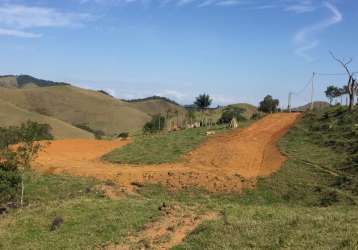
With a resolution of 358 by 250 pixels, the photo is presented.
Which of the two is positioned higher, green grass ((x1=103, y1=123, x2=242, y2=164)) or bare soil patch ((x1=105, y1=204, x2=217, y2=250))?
green grass ((x1=103, y1=123, x2=242, y2=164))

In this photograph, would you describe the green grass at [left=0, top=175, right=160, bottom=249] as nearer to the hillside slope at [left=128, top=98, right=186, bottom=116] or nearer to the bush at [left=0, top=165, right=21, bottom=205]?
the bush at [left=0, top=165, right=21, bottom=205]

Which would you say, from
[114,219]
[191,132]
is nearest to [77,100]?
[191,132]

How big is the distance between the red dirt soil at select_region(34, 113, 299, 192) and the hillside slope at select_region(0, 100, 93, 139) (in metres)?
55.3

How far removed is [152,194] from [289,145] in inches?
398

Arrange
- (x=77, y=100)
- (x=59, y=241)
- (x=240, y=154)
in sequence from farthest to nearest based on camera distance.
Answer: (x=77, y=100) < (x=240, y=154) < (x=59, y=241)

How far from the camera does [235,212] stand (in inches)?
567

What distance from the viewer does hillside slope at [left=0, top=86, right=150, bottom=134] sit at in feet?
413

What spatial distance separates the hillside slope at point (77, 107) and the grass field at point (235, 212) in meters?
97.8

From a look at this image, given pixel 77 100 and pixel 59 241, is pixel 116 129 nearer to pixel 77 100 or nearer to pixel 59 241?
pixel 77 100

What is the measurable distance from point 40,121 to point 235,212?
85.6 metres

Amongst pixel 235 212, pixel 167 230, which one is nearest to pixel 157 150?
pixel 235 212

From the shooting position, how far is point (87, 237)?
1317 centimetres

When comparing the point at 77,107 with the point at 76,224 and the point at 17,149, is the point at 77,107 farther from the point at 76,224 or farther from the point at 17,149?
the point at 76,224

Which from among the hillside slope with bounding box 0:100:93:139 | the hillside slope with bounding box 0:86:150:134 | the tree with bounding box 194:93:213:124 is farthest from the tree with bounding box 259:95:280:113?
the hillside slope with bounding box 0:86:150:134
